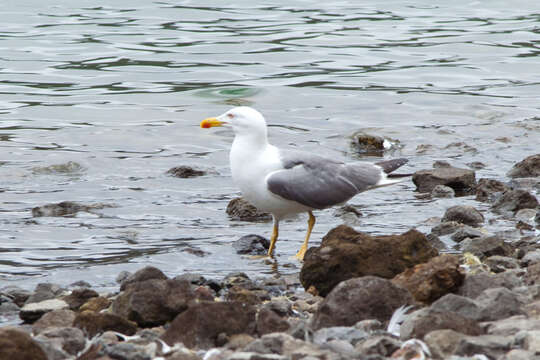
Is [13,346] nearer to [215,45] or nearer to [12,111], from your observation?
[12,111]

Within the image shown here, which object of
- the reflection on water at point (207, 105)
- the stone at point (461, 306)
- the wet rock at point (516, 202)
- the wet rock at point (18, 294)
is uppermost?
the stone at point (461, 306)

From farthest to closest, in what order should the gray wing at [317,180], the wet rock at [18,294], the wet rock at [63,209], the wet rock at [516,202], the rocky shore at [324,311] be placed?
the wet rock at [63,209], the wet rock at [516,202], the gray wing at [317,180], the wet rock at [18,294], the rocky shore at [324,311]

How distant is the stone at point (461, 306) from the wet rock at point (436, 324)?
314 mm

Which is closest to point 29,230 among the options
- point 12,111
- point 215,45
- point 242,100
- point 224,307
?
point 224,307

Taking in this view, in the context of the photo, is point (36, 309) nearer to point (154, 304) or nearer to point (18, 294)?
point (18, 294)

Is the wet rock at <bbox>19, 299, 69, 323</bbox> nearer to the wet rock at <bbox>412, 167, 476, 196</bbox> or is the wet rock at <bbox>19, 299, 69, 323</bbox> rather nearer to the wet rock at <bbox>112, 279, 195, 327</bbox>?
the wet rock at <bbox>112, 279, 195, 327</bbox>

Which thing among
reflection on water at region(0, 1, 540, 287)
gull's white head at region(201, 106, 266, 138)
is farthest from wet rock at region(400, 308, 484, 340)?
gull's white head at region(201, 106, 266, 138)

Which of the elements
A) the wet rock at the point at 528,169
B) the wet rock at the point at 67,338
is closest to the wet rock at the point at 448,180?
the wet rock at the point at 528,169

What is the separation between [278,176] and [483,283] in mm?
2761

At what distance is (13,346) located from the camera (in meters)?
4.63

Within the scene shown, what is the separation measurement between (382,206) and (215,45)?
12.2 meters

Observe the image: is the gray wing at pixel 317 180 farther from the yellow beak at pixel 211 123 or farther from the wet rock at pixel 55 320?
the wet rock at pixel 55 320

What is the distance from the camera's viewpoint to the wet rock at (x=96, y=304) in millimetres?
6293

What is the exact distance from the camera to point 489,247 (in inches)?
304
